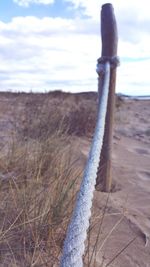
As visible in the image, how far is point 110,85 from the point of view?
2977mm

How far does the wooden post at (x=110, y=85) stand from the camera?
2.89 metres

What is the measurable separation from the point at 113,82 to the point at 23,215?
4.35 feet

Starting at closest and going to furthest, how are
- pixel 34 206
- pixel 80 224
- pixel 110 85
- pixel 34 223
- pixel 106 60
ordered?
pixel 80 224 → pixel 34 223 → pixel 34 206 → pixel 106 60 → pixel 110 85

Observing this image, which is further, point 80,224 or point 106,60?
point 106,60

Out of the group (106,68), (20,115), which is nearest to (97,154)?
(106,68)

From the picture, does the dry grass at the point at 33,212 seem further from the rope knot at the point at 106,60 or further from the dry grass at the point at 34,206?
the rope knot at the point at 106,60

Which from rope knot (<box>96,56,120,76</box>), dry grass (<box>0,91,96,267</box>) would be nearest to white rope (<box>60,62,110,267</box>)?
dry grass (<box>0,91,96,267</box>)

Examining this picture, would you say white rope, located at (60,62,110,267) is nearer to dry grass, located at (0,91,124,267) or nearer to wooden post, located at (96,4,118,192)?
dry grass, located at (0,91,124,267)

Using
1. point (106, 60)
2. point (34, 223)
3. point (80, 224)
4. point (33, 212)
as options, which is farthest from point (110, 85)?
point (80, 224)

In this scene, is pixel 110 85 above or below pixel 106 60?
below

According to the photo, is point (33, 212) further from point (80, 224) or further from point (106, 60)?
point (106, 60)

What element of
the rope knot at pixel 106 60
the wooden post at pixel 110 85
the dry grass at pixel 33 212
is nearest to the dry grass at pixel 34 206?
the dry grass at pixel 33 212

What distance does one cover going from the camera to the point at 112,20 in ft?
9.55

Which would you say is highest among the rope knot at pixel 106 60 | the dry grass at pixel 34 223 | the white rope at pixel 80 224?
the rope knot at pixel 106 60
